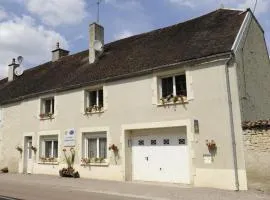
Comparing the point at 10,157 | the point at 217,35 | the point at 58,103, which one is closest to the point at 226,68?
the point at 217,35

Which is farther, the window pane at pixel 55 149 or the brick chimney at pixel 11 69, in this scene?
the brick chimney at pixel 11 69

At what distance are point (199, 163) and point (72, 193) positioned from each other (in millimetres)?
4666

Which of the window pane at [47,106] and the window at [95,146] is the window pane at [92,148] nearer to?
the window at [95,146]

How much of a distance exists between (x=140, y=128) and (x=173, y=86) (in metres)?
2.25

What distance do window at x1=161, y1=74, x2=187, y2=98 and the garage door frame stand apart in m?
1.17

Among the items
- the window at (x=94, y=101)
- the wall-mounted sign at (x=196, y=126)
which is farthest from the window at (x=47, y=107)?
the wall-mounted sign at (x=196, y=126)

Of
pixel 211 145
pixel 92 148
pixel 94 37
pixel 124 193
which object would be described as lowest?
pixel 124 193

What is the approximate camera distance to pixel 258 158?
11.2 m

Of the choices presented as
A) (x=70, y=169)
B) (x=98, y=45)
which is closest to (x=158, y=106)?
(x=70, y=169)

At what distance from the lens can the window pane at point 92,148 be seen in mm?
16359

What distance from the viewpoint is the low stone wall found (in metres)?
11.1

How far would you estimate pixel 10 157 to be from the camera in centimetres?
2078

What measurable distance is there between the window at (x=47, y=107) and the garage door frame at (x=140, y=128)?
18.8ft

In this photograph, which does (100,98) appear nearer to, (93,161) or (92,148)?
(92,148)
